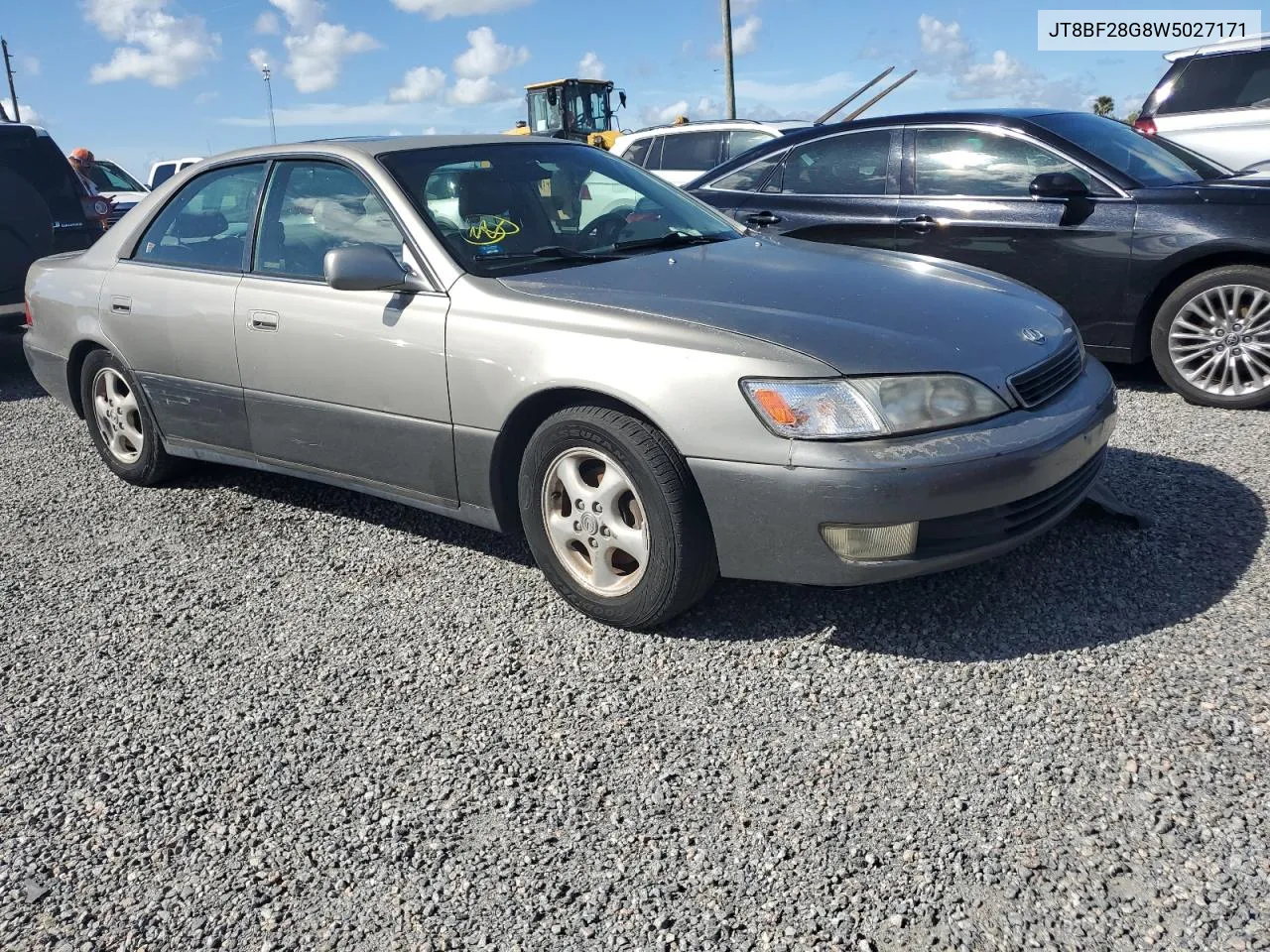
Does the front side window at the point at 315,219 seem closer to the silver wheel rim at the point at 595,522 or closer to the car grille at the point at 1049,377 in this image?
the silver wheel rim at the point at 595,522

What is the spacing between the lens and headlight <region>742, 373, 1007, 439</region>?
9.37 ft

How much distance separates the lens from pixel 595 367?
3127mm

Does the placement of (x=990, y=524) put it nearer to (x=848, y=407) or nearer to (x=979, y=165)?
(x=848, y=407)

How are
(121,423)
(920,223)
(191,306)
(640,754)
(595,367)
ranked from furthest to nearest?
(920,223) < (121,423) < (191,306) < (595,367) < (640,754)

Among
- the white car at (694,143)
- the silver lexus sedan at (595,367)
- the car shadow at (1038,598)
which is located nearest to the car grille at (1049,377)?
the silver lexus sedan at (595,367)

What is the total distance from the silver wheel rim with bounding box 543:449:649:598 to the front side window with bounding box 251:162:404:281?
1001 millimetres

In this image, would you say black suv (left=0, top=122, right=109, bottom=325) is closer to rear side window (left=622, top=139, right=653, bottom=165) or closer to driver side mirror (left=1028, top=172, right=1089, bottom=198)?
rear side window (left=622, top=139, right=653, bottom=165)

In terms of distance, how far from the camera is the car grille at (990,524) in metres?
2.93

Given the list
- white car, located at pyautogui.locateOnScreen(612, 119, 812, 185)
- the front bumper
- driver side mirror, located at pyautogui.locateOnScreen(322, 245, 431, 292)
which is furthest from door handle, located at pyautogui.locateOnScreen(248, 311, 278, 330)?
white car, located at pyautogui.locateOnScreen(612, 119, 812, 185)

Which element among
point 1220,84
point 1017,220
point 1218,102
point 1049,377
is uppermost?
point 1220,84

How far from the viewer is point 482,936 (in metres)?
2.11

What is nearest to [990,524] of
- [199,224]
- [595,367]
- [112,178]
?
[595,367]

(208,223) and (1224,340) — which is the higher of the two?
(208,223)

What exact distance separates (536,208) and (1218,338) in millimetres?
3502
